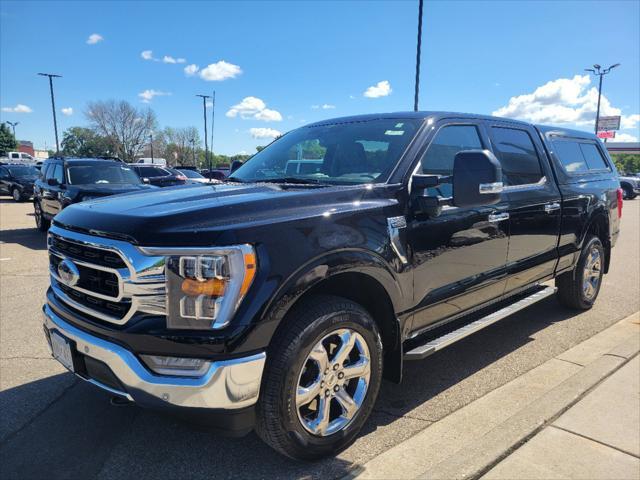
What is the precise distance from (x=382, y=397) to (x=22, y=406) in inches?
94.1

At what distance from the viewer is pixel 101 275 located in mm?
2350

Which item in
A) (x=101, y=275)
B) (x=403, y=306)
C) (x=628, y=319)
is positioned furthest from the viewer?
(x=628, y=319)

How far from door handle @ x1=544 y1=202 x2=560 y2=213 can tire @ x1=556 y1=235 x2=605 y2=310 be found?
957 mm

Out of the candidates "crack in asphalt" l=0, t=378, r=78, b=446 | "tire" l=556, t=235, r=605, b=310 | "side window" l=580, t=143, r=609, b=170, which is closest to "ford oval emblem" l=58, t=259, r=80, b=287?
"crack in asphalt" l=0, t=378, r=78, b=446

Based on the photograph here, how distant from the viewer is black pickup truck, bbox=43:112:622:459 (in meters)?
2.13

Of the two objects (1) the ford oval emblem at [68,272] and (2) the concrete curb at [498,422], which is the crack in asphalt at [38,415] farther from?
(2) the concrete curb at [498,422]

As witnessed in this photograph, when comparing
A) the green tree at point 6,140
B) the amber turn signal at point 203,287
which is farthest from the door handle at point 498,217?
the green tree at point 6,140

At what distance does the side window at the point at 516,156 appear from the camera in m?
3.97

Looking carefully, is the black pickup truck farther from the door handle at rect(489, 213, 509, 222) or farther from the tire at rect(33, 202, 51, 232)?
the tire at rect(33, 202, 51, 232)

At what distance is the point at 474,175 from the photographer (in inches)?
113

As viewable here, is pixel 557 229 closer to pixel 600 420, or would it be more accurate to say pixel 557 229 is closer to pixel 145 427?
pixel 600 420

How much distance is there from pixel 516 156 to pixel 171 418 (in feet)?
11.2

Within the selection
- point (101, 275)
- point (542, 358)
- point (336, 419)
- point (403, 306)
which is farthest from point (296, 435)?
point (542, 358)

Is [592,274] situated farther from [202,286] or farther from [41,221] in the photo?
[41,221]
